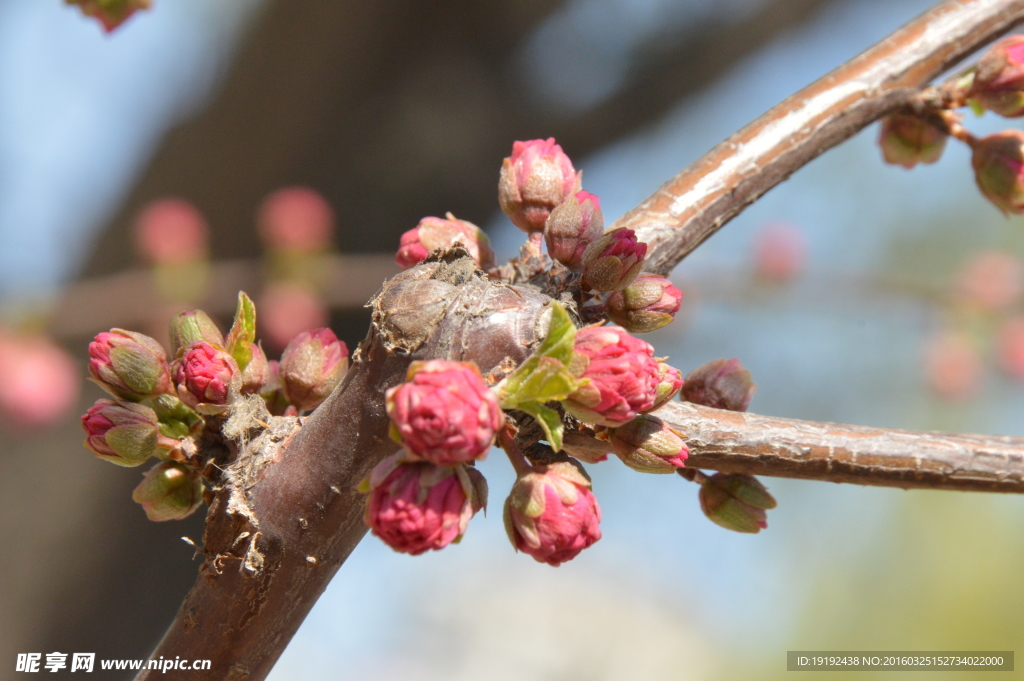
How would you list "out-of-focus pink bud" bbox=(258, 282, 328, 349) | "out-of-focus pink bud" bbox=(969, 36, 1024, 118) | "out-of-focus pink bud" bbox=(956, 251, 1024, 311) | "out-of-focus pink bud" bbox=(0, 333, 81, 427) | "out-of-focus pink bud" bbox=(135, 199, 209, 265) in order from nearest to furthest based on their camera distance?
"out-of-focus pink bud" bbox=(969, 36, 1024, 118), "out-of-focus pink bud" bbox=(0, 333, 81, 427), "out-of-focus pink bud" bbox=(135, 199, 209, 265), "out-of-focus pink bud" bbox=(258, 282, 328, 349), "out-of-focus pink bud" bbox=(956, 251, 1024, 311)

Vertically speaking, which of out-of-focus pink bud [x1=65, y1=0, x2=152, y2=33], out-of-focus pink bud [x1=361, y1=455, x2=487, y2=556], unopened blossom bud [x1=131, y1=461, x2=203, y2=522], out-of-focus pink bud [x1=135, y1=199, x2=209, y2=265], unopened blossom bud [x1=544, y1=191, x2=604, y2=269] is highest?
out-of-focus pink bud [x1=135, y1=199, x2=209, y2=265]

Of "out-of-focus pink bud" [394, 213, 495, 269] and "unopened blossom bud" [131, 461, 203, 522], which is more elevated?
"out-of-focus pink bud" [394, 213, 495, 269]

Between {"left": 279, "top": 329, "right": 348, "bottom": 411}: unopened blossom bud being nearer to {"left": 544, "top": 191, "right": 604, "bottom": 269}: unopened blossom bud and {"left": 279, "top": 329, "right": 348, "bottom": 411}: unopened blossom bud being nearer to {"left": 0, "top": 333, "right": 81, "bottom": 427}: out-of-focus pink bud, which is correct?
{"left": 544, "top": 191, "right": 604, "bottom": 269}: unopened blossom bud

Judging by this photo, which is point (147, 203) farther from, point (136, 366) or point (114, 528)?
point (136, 366)

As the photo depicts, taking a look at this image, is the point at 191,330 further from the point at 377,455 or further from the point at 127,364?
the point at 377,455

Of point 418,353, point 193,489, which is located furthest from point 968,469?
point 193,489

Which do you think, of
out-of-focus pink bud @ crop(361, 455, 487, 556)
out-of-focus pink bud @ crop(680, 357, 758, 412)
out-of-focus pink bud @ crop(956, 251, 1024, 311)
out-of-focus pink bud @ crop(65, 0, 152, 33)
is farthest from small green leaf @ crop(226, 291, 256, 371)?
out-of-focus pink bud @ crop(956, 251, 1024, 311)

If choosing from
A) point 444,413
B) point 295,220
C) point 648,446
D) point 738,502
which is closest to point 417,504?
point 444,413
